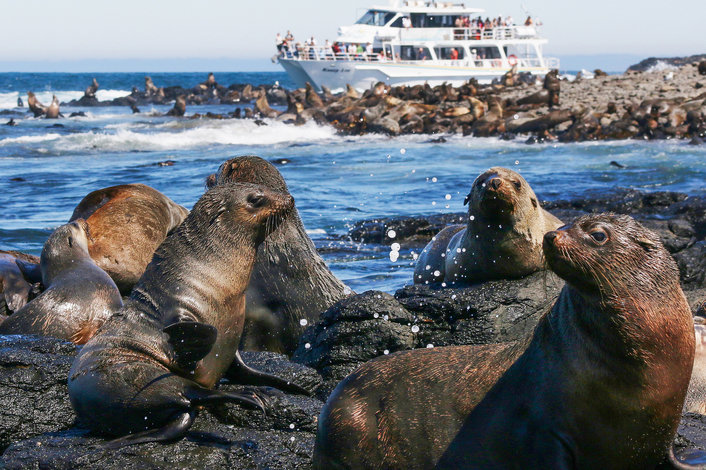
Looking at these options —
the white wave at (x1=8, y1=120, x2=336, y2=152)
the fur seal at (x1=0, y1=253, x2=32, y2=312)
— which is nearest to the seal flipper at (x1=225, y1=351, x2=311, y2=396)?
the fur seal at (x1=0, y1=253, x2=32, y2=312)

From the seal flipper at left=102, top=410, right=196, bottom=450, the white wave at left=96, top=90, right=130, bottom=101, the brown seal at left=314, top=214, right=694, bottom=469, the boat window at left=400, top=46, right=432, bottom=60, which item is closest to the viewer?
the brown seal at left=314, top=214, right=694, bottom=469

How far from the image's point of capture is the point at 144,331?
15.0ft

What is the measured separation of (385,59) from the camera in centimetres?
5397

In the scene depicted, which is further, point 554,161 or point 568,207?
point 554,161

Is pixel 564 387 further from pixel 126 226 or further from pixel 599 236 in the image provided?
pixel 126 226

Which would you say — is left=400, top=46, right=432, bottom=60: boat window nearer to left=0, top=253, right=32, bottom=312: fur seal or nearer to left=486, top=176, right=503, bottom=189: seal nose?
left=0, top=253, right=32, bottom=312: fur seal

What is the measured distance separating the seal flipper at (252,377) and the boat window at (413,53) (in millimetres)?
52085

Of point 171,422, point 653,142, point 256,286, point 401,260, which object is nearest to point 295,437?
point 171,422

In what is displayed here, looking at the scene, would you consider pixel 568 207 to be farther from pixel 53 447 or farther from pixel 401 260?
pixel 53 447

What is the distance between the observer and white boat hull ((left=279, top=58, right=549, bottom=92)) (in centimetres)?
5316

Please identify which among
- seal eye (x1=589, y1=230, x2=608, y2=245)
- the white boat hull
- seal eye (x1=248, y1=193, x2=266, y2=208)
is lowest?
the white boat hull

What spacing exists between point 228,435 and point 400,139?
28.2 metres

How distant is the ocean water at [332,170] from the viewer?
47.1 feet

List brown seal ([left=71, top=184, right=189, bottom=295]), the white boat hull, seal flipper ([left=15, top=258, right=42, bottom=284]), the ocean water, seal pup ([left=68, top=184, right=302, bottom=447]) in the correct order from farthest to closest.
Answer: the white boat hull < the ocean water < brown seal ([left=71, top=184, right=189, bottom=295]) < seal flipper ([left=15, top=258, right=42, bottom=284]) < seal pup ([left=68, top=184, right=302, bottom=447])
